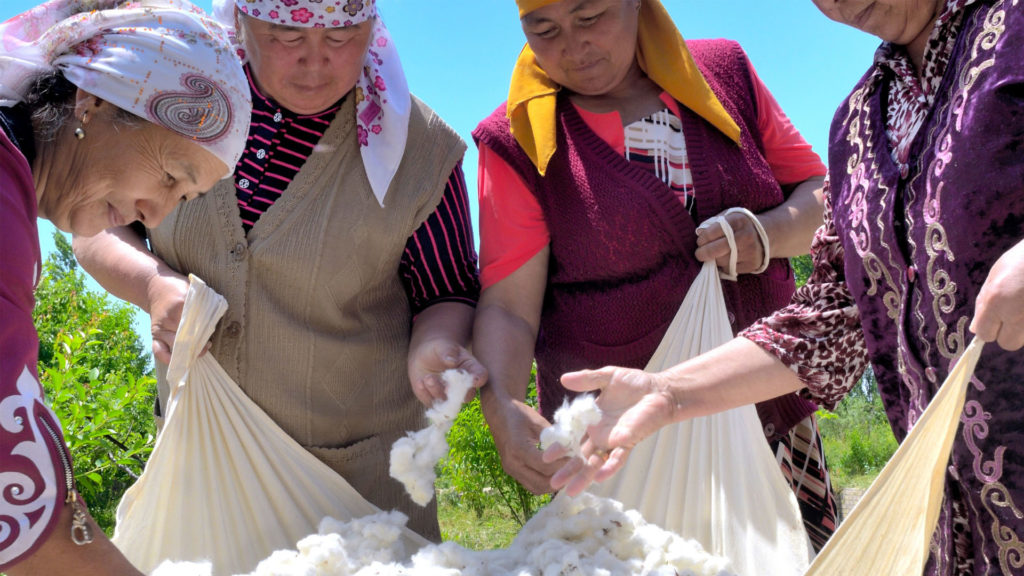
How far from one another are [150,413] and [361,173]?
362 cm

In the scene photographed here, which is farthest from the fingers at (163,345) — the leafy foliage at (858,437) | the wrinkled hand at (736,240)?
the leafy foliage at (858,437)

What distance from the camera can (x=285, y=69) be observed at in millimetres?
2295

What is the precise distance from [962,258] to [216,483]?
64.6 inches

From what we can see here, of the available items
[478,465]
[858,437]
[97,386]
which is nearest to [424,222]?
[478,465]

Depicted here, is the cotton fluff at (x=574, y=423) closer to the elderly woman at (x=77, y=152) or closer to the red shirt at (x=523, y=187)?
the red shirt at (x=523, y=187)

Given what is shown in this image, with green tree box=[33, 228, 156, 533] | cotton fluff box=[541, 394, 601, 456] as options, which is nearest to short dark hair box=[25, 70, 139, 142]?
cotton fluff box=[541, 394, 601, 456]

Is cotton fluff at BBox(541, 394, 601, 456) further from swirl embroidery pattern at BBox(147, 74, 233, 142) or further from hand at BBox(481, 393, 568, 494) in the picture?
swirl embroidery pattern at BBox(147, 74, 233, 142)

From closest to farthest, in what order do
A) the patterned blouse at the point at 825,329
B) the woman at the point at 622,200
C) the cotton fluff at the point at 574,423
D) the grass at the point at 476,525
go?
the patterned blouse at the point at 825,329
the cotton fluff at the point at 574,423
the woman at the point at 622,200
the grass at the point at 476,525

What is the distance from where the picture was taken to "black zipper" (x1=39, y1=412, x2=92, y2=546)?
131 centimetres

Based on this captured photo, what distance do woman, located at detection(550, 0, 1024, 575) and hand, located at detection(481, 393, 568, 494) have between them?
0.18 m

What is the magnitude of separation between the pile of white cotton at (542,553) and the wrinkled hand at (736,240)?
2.21 ft

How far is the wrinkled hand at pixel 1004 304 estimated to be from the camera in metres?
1.30

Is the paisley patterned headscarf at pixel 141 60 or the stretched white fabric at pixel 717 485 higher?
the paisley patterned headscarf at pixel 141 60

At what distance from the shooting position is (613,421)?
2014 mm
